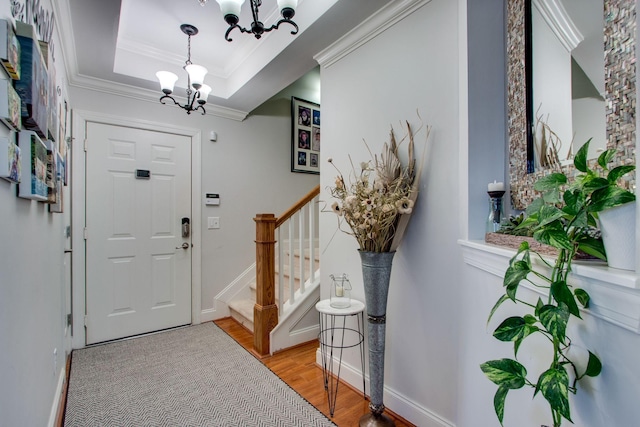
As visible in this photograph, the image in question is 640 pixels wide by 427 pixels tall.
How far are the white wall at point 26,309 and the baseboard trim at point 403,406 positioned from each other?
1.65 meters

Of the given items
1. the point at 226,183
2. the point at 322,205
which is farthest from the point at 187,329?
the point at 322,205

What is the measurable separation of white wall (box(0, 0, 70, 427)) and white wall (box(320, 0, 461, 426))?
1632mm

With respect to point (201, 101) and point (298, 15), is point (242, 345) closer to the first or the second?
point (201, 101)

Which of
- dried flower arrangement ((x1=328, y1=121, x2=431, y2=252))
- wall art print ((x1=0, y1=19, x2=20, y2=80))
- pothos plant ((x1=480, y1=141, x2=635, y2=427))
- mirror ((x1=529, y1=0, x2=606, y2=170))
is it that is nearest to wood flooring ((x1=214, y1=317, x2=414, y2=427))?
dried flower arrangement ((x1=328, y1=121, x2=431, y2=252))

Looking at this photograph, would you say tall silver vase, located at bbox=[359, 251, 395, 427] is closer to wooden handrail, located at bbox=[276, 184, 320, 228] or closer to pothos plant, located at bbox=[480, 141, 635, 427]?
pothos plant, located at bbox=[480, 141, 635, 427]

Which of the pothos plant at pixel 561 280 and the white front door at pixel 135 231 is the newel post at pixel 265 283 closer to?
the white front door at pixel 135 231

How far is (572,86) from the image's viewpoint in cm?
106

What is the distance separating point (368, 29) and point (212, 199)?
2.29 meters

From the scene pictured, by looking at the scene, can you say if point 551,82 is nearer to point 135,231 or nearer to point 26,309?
point 26,309

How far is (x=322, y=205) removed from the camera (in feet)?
7.84

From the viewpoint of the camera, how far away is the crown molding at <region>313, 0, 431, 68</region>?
1720mm

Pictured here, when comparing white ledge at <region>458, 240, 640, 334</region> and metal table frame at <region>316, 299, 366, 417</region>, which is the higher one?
white ledge at <region>458, 240, 640, 334</region>

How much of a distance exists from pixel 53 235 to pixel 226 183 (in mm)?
1811

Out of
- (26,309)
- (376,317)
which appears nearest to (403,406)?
(376,317)
